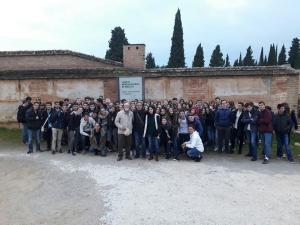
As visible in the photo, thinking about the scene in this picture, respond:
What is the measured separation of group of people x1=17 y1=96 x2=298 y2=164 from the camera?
40.7 ft

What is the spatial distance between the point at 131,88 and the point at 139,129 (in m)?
5.11

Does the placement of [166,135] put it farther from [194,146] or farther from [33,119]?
[33,119]

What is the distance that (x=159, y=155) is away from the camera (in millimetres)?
13094

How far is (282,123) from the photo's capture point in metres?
12.4

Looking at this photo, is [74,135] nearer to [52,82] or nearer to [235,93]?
[52,82]

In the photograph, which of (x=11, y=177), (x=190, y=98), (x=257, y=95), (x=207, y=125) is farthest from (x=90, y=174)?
(x=257, y=95)

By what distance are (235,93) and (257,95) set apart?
0.96 m

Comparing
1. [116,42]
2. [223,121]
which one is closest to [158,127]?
[223,121]

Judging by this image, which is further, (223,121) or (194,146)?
Result: (223,121)

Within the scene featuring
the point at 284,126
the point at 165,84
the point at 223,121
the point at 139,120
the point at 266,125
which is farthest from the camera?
the point at 165,84

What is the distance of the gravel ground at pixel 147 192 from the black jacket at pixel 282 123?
3.33ft

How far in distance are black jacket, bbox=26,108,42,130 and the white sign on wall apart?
447cm

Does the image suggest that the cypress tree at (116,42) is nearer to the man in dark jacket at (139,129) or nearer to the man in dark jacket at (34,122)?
the man in dark jacket at (34,122)

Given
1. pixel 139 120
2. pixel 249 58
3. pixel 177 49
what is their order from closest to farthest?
pixel 139 120 → pixel 177 49 → pixel 249 58
